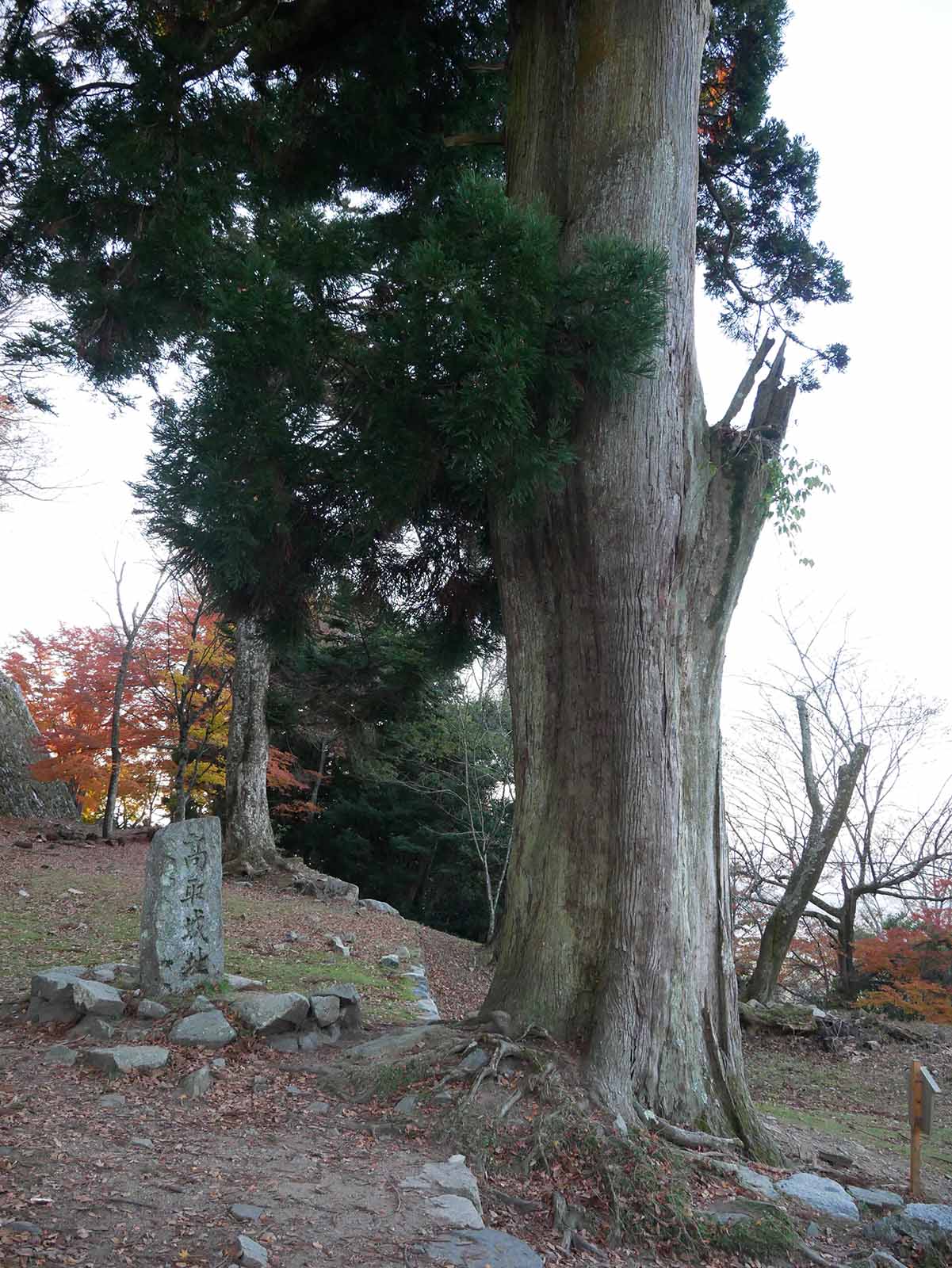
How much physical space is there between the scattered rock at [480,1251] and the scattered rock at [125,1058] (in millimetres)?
2062

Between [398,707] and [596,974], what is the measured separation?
6.78 m

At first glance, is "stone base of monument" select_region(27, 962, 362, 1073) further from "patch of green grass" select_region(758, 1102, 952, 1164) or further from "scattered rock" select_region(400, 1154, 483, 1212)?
"patch of green grass" select_region(758, 1102, 952, 1164)

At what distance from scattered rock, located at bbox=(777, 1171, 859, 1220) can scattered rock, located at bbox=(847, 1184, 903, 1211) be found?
0.07 meters

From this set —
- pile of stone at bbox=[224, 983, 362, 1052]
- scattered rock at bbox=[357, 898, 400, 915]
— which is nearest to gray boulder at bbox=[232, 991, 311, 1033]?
pile of stone at bbox=[224, 983, 362, 1052]

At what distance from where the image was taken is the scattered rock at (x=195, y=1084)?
4.20m

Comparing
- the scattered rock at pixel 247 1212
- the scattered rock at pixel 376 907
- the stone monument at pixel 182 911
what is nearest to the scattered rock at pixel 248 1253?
the scattered rock at pixel 247 1212

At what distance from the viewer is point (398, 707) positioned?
11.1 meters

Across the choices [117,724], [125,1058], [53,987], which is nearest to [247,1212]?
[125,1058]

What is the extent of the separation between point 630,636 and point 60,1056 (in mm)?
3698

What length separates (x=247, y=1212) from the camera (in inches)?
118

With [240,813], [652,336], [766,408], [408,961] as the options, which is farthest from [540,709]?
[240,813]

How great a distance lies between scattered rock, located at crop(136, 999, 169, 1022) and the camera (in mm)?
5180

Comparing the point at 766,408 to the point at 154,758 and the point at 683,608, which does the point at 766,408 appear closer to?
the point at 683,608

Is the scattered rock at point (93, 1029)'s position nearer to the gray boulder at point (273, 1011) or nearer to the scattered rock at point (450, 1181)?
the gray boulder at point (273, 1011)
